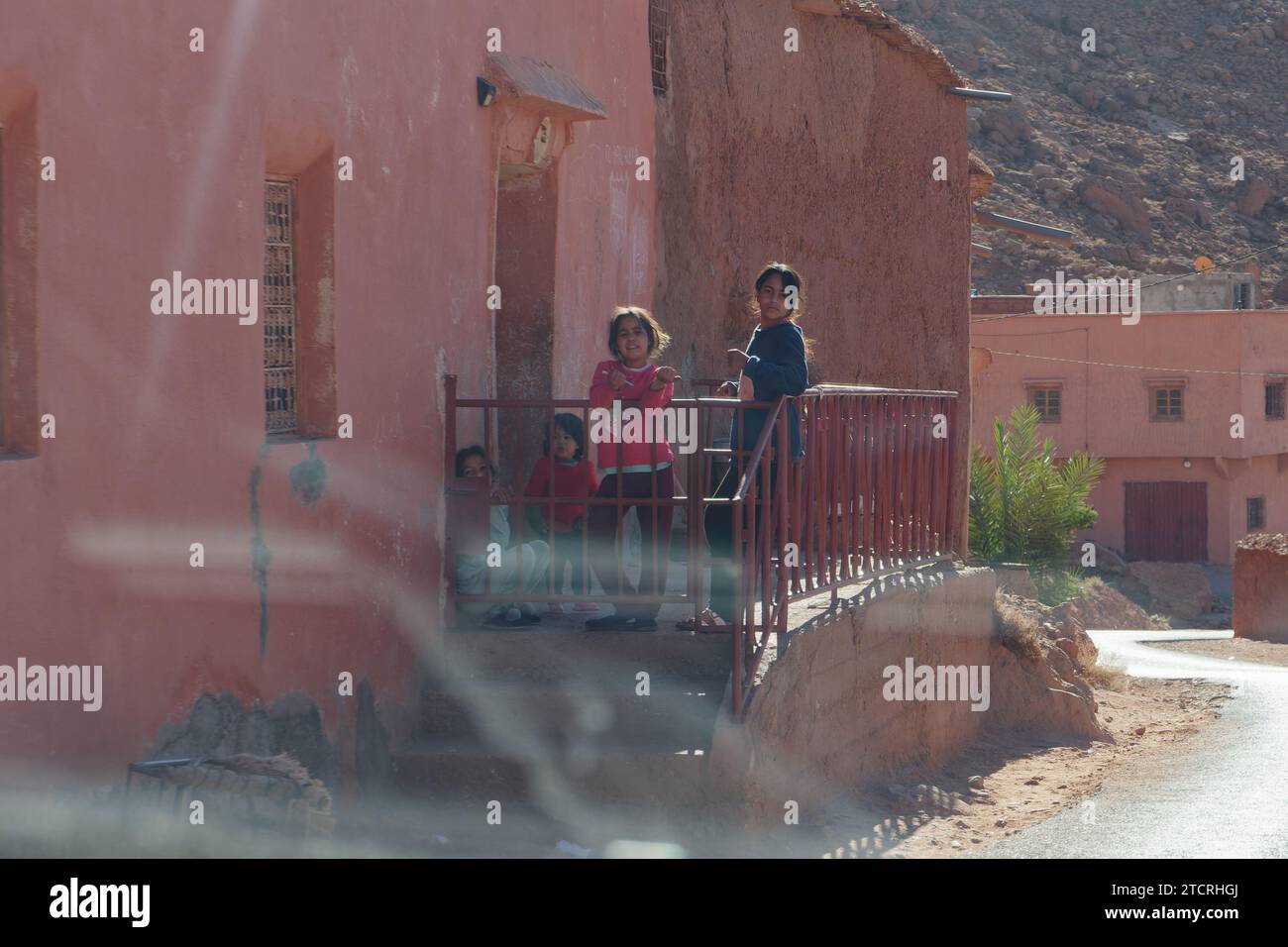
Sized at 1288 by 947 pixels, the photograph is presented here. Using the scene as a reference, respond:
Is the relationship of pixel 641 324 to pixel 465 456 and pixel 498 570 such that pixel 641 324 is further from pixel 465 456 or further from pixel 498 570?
pixel 498 570

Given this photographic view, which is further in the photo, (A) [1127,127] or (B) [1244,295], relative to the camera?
(A) [1127,127]

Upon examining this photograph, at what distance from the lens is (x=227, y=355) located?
5.23 m

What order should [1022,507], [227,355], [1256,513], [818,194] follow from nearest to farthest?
[227,355], [818,194], [1022,507], [1256,513]

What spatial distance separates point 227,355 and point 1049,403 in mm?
33022

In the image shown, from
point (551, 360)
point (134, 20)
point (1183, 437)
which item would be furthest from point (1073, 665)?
point (1183, 437)

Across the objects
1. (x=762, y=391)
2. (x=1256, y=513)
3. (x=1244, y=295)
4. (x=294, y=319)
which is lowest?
(x=1256, y=513)

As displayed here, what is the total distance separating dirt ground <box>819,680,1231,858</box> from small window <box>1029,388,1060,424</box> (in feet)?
81.2

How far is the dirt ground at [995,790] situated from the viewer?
670 centimetres

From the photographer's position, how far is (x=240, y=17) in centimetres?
528

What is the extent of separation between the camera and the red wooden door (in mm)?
36250

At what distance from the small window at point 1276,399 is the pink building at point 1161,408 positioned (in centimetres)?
4

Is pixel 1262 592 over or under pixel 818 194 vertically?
under

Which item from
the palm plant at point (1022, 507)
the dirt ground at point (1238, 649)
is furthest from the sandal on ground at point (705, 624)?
the palm plant at point (1022, 507)

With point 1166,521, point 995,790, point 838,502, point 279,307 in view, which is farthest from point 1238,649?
point 1166,521
